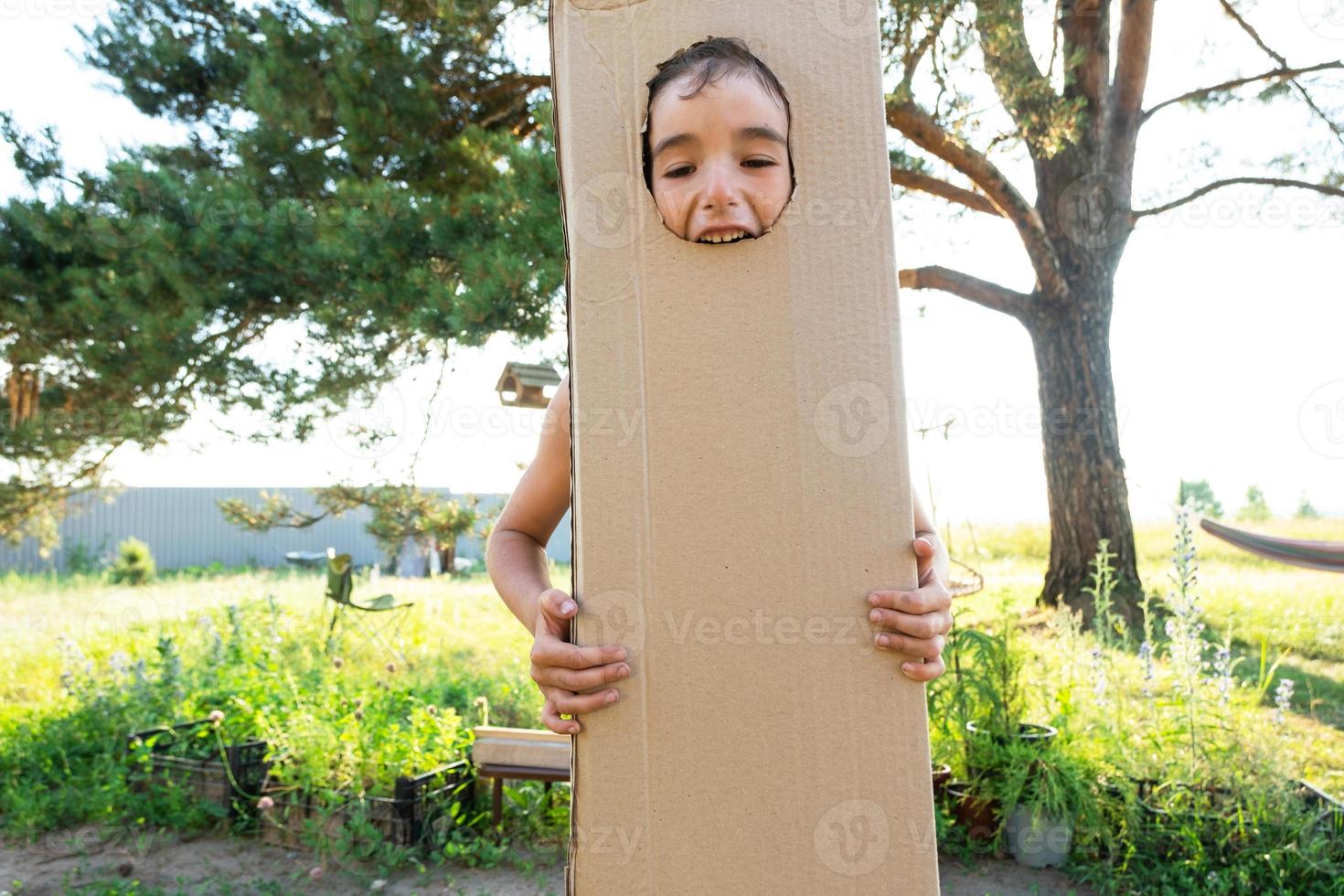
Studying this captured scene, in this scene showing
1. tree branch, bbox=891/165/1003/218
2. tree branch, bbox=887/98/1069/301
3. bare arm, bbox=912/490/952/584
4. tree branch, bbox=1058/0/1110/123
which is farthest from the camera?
tree branch, bbox=1058/0/1110/123

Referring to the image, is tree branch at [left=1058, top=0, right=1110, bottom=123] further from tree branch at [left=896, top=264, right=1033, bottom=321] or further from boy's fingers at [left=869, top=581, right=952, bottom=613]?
boy's fingers at [left=869, top=581, right=952, bottom=613]

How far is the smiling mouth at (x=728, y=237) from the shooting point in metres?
1.03

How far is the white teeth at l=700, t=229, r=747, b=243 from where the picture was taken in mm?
1025

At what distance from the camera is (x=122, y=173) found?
4820 millimetres

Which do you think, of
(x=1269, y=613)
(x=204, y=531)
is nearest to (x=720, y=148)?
(x=1269, y=613)

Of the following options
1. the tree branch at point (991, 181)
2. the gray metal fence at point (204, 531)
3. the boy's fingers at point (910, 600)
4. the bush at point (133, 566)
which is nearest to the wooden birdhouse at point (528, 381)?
the tree branch at point (991, 181)

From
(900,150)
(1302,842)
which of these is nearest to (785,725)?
(1302,842)

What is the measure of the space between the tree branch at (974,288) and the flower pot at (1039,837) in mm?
4728

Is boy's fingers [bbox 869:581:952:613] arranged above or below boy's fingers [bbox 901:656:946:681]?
above

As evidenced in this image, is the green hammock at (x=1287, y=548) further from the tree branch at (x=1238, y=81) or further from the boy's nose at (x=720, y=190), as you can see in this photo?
the tree branch at (x=1238, y=81)

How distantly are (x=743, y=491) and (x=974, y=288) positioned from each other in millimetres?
6677

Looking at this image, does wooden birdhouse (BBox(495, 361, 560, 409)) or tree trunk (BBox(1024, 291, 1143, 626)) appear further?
tree trunk (BBox(1024, 291, 1143, 626))

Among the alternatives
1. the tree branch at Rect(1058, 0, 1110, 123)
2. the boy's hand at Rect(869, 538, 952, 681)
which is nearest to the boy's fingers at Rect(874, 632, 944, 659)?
the boy's hand at Rect(869, 538, 952, 681)

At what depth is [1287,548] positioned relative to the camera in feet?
13.5
